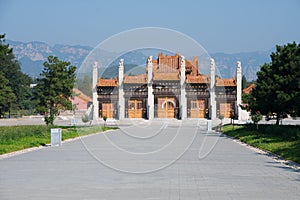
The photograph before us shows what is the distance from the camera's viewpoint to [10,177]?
11.7m

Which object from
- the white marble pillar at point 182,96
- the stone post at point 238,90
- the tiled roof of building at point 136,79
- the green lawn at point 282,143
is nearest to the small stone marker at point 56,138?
the green lawn at point 282,143

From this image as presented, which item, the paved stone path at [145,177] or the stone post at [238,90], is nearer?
the paved stone path at [145,177]

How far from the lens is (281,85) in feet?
92.8

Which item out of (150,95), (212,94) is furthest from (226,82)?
(150,95)

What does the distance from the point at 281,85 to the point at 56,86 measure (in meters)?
22.3

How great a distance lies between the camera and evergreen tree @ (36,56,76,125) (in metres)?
44.7

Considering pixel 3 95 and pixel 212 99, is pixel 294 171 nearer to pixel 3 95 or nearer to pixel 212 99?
pixel 3 95

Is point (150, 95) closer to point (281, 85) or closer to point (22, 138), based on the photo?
point (281, 85)

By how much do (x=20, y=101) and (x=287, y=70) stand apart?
56.0 meters

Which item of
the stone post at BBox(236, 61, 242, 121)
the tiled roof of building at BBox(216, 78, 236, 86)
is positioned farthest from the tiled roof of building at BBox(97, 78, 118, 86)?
the stone post at BBox(236, 61, 242, 121)

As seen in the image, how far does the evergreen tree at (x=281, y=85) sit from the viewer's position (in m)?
26.7

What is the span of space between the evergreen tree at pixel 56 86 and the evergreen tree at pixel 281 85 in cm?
1770

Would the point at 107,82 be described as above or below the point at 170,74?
below

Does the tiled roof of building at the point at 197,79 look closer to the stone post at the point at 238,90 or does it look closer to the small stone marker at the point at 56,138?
the stone post at the point at 238,90
